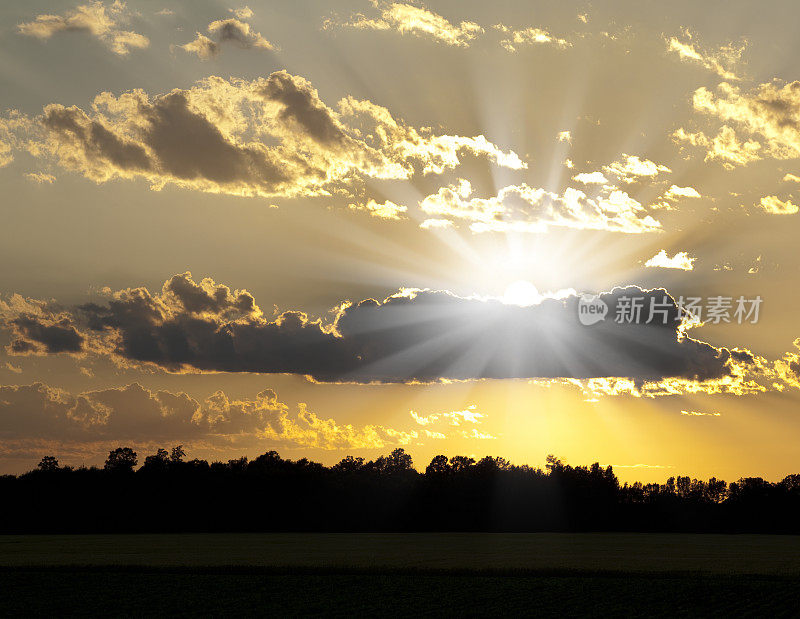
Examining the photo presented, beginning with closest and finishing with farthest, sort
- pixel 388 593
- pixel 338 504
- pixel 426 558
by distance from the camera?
pixel 388 593
pixel 426 558
pixel 338 504

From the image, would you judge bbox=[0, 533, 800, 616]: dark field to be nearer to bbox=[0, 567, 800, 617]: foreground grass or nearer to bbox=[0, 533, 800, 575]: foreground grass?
bbox=[0, 567, 800, 617]: foreground grass

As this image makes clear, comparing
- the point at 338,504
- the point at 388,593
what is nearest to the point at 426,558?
the point at 388,593

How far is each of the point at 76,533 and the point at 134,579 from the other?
110726 millimetres

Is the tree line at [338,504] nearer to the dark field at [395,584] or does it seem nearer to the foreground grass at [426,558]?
the foreground grass at [426,558]

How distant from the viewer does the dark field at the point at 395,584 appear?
140 ft

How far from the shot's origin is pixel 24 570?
60.6 metres

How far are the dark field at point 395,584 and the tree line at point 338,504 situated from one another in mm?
81701

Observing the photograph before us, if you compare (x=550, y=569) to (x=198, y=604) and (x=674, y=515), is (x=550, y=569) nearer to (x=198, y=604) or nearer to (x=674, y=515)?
(x=198, y=604)

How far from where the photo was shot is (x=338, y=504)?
158 m

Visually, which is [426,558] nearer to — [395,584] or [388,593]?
[395,584]

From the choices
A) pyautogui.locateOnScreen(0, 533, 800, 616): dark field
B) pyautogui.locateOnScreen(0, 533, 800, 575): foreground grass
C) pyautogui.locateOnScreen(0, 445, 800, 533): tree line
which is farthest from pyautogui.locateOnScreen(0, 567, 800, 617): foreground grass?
pyautogui.locateOnScreen(0, 445, 800, 533): tree line

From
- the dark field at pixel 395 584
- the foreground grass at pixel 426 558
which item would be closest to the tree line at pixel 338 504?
the foreground grass at pixel 426 558

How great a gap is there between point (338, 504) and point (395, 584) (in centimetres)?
10845

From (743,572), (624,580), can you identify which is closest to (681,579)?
(624,580)
